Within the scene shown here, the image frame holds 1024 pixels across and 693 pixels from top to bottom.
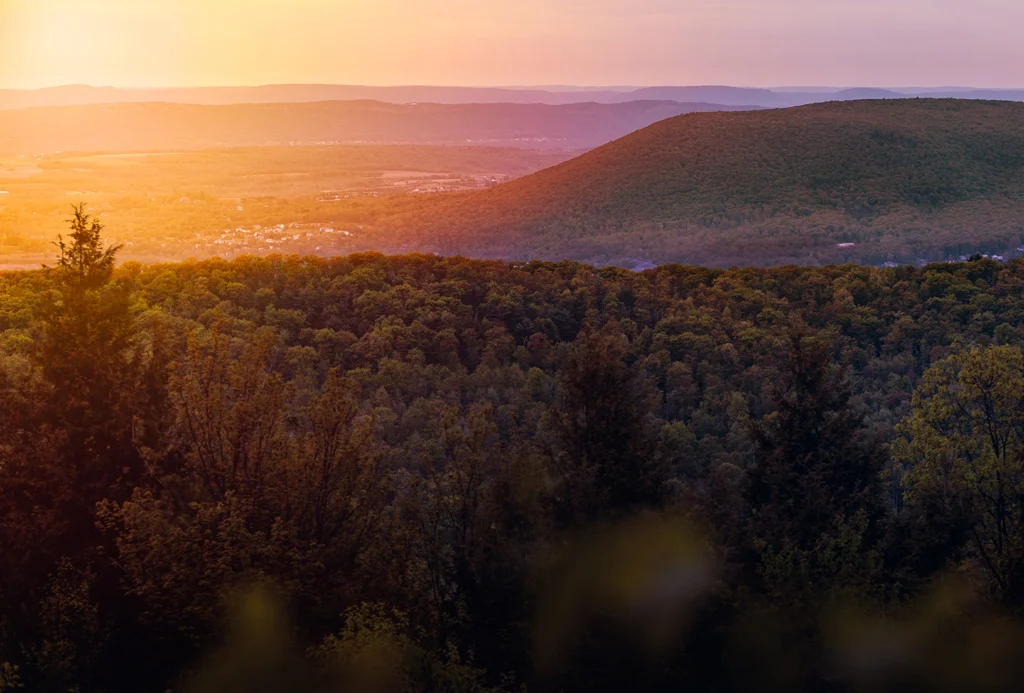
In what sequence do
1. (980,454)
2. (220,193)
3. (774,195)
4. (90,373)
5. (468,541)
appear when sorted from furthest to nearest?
(220,193)
(774,195)
(980,454)
(90,373)
(468,541)

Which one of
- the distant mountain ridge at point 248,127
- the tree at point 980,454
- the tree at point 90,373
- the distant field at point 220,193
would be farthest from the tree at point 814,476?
the distant mountain ridge at point 248,127

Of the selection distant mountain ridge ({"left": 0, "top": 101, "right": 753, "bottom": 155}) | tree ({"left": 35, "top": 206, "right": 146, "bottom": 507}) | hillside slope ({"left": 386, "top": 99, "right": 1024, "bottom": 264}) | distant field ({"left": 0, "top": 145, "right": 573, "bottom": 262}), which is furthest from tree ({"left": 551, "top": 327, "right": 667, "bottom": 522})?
distant mountain ridge ({"left": 0, "top": 101, "right": 753, "bottom": 155})

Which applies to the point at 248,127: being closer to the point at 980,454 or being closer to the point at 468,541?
the point at 980,454

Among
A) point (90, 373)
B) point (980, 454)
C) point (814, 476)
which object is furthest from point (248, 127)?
point (814, 476)

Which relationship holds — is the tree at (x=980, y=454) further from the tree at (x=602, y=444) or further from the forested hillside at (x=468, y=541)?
the tree at (x=602, y=444)

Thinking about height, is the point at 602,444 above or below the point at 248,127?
below

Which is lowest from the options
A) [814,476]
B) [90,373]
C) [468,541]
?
[814,476]

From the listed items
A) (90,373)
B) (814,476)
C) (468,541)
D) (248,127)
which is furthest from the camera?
(248,127)

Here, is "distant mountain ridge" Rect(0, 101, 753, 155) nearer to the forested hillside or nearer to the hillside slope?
the hillside slope
